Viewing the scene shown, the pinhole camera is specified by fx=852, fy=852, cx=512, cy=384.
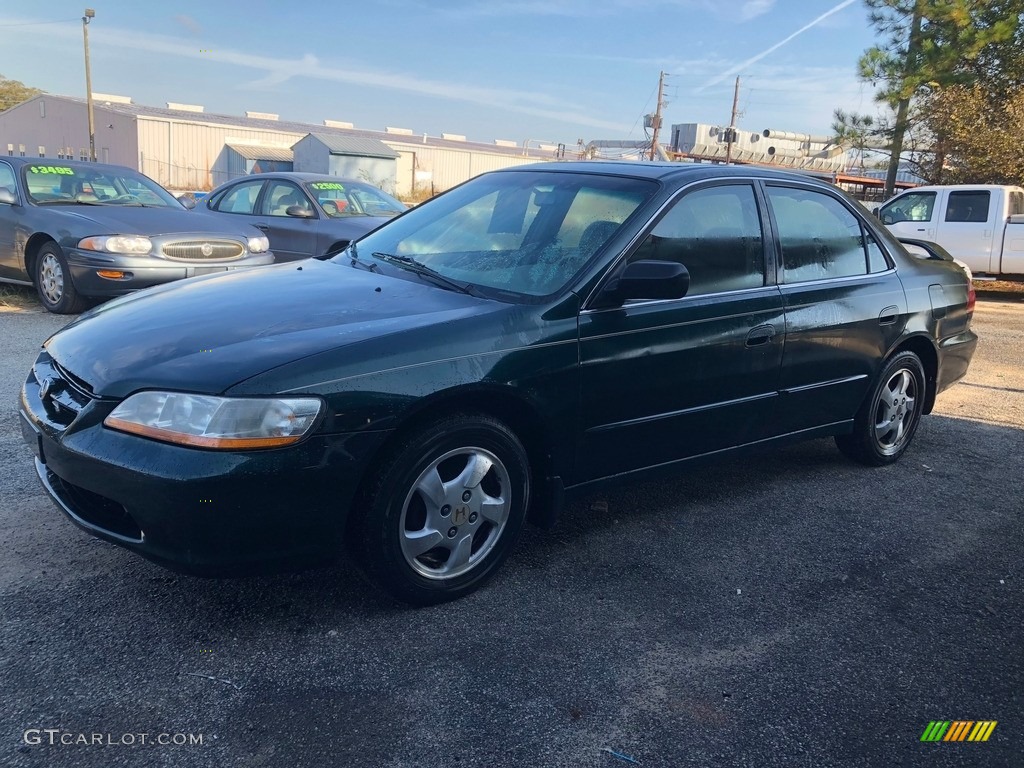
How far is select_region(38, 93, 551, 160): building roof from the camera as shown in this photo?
49844 mm

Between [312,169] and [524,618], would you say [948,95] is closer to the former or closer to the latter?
[524,618]

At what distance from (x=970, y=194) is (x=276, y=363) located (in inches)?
569

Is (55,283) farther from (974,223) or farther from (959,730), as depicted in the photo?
(974,223)

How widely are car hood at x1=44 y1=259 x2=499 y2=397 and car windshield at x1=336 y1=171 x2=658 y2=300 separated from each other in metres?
0.24

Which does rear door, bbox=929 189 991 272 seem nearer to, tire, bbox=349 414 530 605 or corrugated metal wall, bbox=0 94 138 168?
tire, bbox=349 414 530 605

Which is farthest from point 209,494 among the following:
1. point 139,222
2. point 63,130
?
point 63,130

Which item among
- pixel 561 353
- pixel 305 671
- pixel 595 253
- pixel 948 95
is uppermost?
pixel 948 95

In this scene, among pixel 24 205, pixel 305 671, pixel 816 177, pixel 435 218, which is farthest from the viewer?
pixel 24 205

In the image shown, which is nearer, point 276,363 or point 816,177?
point 276,363

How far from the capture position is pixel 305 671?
2.62 metres

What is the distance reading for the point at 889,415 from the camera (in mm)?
4840

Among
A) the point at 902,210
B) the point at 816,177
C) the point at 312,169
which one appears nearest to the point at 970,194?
the point at 902,210

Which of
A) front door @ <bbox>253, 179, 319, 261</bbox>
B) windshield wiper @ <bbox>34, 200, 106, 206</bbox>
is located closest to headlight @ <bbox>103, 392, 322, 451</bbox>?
windshield wiper @ <bbox>34, 200, 106, 206</bbox>

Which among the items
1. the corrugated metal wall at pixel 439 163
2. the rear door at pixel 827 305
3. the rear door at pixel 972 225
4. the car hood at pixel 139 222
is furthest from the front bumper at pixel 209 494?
the corrugated metal wall at pixel 439 163
